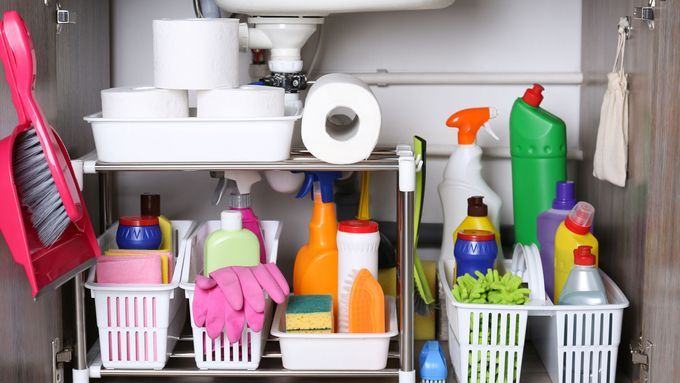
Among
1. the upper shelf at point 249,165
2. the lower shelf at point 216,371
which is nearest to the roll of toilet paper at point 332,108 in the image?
the upper shelf at point 249,165

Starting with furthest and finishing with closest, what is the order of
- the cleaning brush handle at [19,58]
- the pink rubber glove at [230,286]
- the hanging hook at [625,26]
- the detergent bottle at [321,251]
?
the detergent bottle at [321,251] < the hanging hook at [625,26] < the pink rubber glove at [230,286] < the cleaning brush handle at [19,58]

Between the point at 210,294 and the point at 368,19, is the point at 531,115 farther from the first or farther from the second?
the point at 210,294

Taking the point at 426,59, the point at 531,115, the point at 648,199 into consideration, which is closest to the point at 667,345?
the point at 648,199

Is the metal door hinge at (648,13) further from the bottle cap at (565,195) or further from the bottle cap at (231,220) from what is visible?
the bottle cap at (231,220)

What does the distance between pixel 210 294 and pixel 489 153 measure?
2.46ft

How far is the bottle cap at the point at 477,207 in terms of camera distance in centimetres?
188

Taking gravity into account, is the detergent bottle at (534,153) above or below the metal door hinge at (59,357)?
above

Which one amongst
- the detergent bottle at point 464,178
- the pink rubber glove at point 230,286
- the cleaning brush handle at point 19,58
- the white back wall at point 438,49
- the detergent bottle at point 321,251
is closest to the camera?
the cleaning brush handle at point 19,58

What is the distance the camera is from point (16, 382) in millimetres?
1533

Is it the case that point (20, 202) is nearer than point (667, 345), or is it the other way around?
point (20, 202)

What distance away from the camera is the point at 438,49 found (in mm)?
2135

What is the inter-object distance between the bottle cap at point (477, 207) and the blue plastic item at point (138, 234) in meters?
0.56

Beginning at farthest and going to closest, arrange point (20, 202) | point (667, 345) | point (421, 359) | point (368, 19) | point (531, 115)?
point (368, 19) < point (531, 115) < point (421, 359) < point (667, 345) < point (20, 202)

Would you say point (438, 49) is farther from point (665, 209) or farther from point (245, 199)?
point (665, 209)
